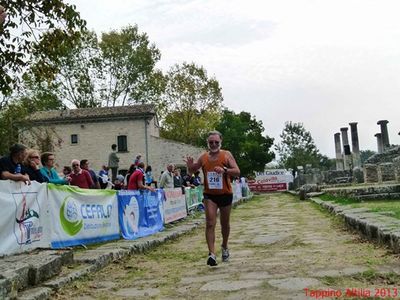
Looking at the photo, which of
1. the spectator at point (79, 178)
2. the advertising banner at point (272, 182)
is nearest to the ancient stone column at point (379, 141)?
the advertising banner at point (272, 182)

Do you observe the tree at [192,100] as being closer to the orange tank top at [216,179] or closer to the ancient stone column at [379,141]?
the ancient stone column at [379,141]

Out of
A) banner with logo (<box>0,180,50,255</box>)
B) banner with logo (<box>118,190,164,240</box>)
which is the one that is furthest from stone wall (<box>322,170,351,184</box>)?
banner with logo (<box>0,180,50,255</box>)

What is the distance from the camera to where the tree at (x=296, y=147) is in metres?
66.7

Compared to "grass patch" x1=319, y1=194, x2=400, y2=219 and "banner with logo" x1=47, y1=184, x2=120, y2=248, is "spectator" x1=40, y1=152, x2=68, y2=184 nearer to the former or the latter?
"banner with logo" x1=47, y1=184, x2=120, y2=248

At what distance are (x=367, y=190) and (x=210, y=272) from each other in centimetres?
1045

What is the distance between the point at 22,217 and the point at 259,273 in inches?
128

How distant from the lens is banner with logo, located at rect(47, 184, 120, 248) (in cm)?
694

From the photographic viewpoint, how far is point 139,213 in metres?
9.88

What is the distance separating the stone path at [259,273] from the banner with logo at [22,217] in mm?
1144

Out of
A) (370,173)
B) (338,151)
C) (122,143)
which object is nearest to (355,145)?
(338,151)

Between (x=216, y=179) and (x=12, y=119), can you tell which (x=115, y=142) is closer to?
(x=12, y=119)

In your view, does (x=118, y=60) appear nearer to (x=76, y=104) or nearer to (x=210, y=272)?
(x=76, y=104)

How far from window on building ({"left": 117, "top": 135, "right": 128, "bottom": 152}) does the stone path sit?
115 feet

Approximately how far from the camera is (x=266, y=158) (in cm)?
4909
